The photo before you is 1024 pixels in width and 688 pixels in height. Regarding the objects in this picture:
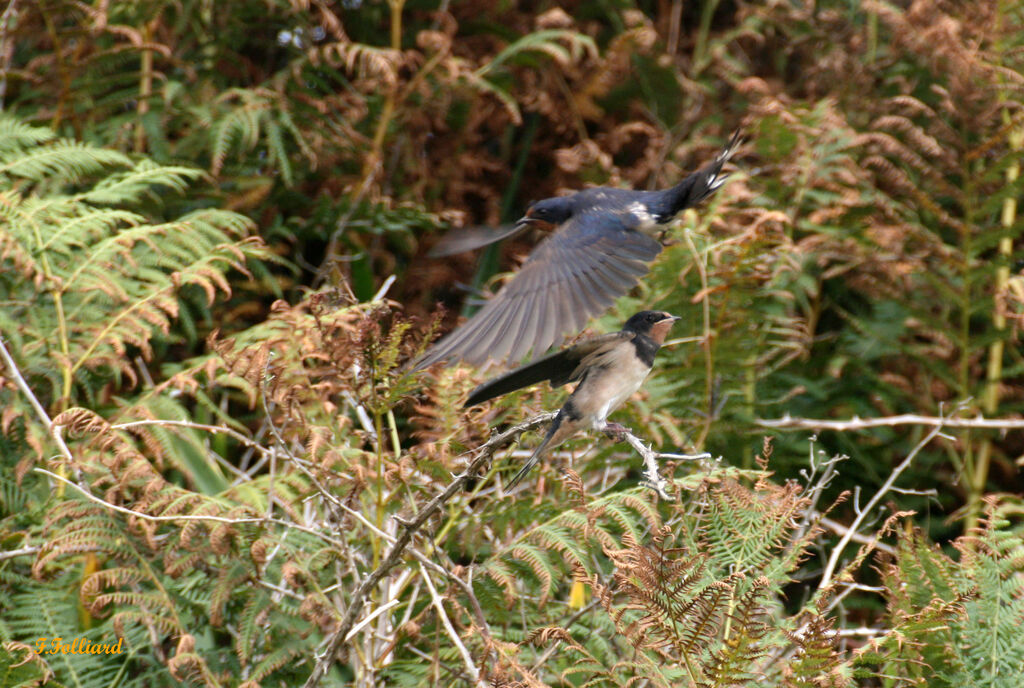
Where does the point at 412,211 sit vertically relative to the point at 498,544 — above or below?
above

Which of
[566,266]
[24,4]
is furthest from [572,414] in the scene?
[24,4]

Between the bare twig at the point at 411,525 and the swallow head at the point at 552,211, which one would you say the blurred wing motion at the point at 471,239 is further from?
the bare twig at the point at 411,525

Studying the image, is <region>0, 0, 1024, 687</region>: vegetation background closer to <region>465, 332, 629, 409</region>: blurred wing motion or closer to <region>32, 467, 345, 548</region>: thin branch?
<region>32, 467, 345, 548</region>: thin branch

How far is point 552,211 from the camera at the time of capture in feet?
10.7

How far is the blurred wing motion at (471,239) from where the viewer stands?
3000mm

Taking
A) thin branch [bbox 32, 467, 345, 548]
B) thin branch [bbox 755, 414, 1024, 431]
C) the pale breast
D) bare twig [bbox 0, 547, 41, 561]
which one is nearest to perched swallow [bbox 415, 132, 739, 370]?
the pale breast

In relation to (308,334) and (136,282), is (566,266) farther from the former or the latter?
(136,282)

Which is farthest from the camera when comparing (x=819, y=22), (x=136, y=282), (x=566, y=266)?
(x=819, y=22)

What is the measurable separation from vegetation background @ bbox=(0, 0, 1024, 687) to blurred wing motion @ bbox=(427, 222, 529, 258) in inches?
7.4

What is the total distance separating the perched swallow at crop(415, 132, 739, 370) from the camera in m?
2.16

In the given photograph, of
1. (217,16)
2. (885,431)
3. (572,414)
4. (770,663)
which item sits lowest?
(885,431)

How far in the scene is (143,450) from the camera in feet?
10.9

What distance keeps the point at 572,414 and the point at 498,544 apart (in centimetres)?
77

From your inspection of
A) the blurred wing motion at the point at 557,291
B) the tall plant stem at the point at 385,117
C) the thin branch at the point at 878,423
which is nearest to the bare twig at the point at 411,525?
the blurred wing motion at the point at 557,291
